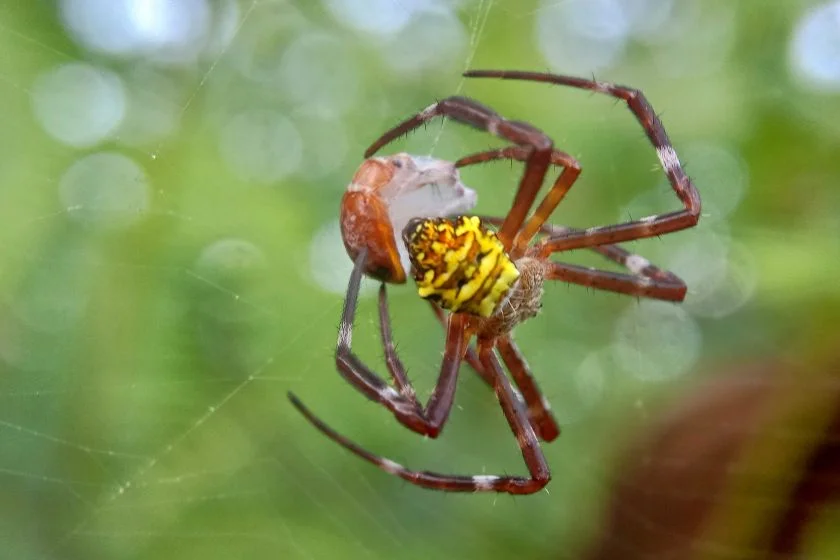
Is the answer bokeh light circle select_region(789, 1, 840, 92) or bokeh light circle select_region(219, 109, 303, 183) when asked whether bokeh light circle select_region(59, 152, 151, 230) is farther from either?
bokeh light circle select_region(789, 1, 840, 92)

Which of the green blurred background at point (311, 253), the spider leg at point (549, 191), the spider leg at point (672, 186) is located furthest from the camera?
the green blurred background at point (311, 253)

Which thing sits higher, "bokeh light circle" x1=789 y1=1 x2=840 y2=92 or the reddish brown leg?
"bokeh light circle" x1=789 y1=1 x2=840 y2=92

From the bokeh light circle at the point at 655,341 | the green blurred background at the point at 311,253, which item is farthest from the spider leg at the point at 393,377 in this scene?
the bokeh light circle at the point at 655,341

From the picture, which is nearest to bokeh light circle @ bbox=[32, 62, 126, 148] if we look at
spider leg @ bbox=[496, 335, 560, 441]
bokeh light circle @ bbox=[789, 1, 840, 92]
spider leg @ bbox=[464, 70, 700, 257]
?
spider leg @ bbox=[496, 335, 560, 441]

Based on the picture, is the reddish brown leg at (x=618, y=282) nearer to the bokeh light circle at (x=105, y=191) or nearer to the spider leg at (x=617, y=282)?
the spider leg at (x=617, y=282)

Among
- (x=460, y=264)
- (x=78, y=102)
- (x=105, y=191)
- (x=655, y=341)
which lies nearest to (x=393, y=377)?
(x=460, y=264)

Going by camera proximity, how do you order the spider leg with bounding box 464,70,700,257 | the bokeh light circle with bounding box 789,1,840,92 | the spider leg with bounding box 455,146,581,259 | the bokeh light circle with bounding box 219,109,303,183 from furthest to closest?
the bokeh light circle with bounding box 789,1,840,92, the bokeh light circle with bounding box 219,109,303,183, the spider leg with bounding box 464,70,700,257, the spider leg with bounding box 455,146,581,259

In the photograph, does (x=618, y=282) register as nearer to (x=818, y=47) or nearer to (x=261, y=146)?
(x=261, y=146)
